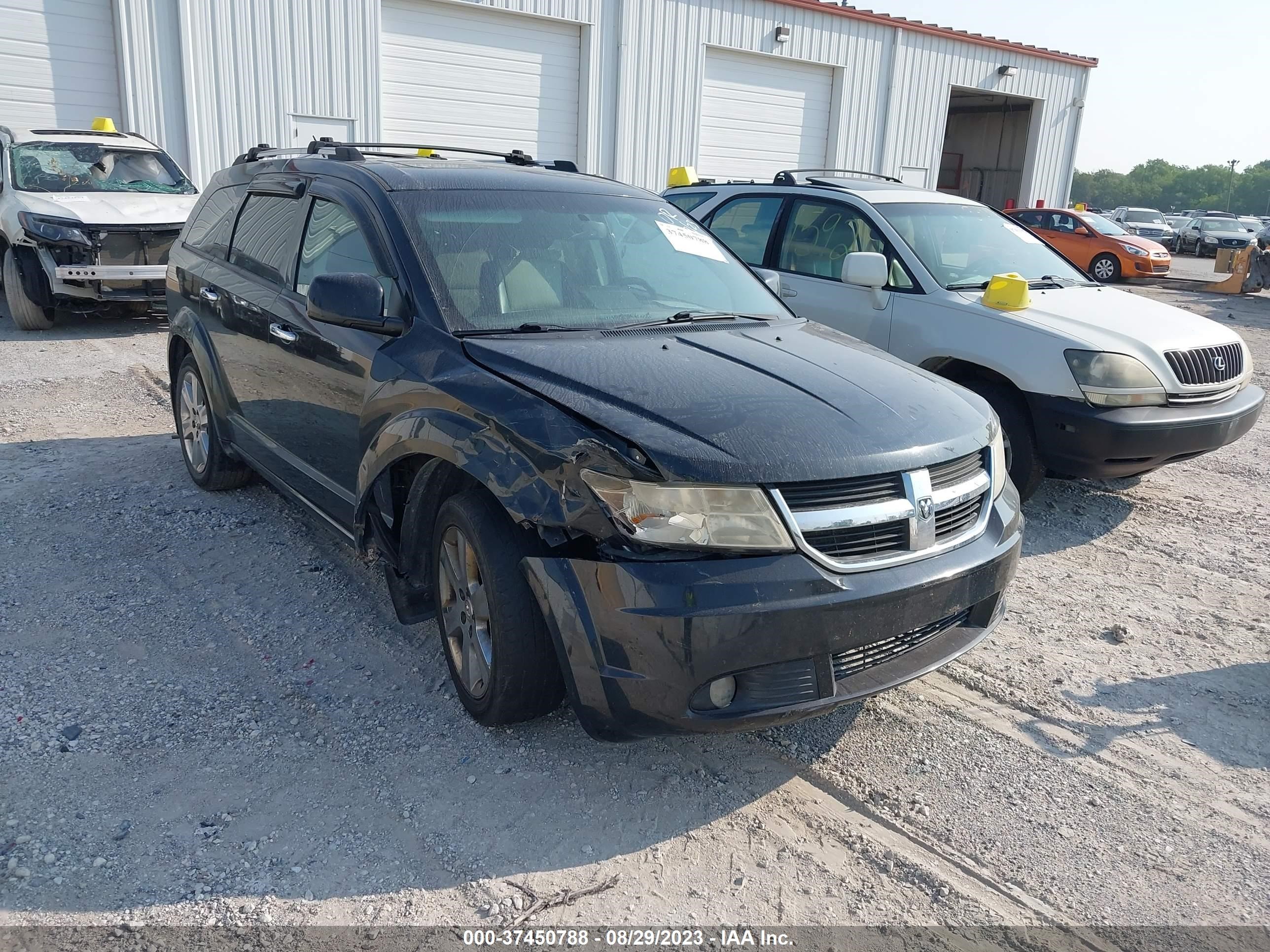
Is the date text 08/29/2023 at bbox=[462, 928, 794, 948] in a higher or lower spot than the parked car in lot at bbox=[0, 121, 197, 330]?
lower

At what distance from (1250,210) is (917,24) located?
116811 millimetres

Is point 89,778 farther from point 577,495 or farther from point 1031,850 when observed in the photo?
point 1031,850

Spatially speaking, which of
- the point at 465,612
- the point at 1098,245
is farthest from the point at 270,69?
the point at 1098,245

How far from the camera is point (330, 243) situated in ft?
12.8

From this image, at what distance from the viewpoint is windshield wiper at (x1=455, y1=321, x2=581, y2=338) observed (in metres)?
3.29

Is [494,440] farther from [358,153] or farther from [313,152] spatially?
[313,152]

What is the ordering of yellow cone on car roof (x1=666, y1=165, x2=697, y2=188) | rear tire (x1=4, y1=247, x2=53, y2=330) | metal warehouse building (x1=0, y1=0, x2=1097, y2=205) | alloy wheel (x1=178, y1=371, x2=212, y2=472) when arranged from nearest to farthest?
alloy wheel (x1=178, y1=371, x2=212, y2=472)
yellow cone on car roof (x1=666, y1=165, x2=697, y2=188)
rear tire (x1=4, y1=247, x2=53, y2=330)
metal warehouse building (x1=0, y1=0, x2=1097, y2=205)

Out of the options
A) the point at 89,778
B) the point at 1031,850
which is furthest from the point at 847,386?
the point at 89,778

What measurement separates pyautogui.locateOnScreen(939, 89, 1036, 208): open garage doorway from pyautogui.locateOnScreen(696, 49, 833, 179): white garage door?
5.24m

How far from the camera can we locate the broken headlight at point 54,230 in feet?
30.2

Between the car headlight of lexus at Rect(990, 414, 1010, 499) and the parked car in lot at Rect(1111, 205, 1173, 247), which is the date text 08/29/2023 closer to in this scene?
the car headlight of lexus at Rect(990, 414, 1010, 499)

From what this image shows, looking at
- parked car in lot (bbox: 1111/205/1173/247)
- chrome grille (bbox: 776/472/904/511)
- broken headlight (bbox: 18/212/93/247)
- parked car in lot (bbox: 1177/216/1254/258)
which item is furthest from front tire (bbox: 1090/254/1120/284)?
chrome grille (bbox: 776/472/904/511)

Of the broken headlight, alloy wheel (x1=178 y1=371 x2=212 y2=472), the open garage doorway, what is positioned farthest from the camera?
the open garage doorway

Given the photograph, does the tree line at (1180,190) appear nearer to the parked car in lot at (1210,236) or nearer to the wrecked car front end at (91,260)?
the parked car in lot at (1210,236)
